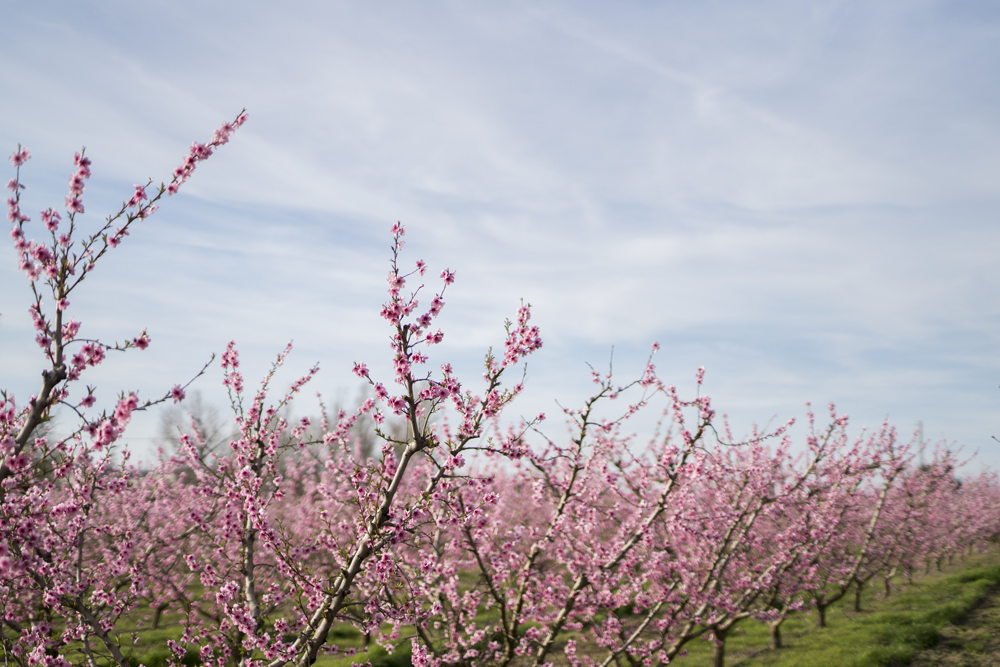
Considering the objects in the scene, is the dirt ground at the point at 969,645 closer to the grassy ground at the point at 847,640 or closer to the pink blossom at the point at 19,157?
the grassy ground at the point at 847,640

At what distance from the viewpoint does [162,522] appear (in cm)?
1731

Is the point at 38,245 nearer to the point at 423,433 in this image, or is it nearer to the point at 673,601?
the point at 423,433

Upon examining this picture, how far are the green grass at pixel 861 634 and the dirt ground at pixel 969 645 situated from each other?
9.5 inches

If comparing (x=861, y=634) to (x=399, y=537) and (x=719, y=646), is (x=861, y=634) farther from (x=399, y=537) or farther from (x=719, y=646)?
(x=399, y=537)

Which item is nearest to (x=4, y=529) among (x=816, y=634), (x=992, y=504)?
(x=816, y=634)

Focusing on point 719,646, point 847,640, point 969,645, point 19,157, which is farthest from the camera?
point 969,645

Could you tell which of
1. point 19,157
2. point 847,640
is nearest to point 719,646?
point 847,640

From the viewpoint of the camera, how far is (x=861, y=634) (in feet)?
52.3

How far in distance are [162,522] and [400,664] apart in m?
8.62

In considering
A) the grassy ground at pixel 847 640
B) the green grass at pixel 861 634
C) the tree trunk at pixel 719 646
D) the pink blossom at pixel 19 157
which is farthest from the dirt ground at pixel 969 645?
the pink blossom at pixel 19 157

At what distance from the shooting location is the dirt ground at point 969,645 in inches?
567

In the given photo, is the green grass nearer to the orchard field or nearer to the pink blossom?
the orchard field

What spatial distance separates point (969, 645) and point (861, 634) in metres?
2.62

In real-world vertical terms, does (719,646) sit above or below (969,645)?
above
